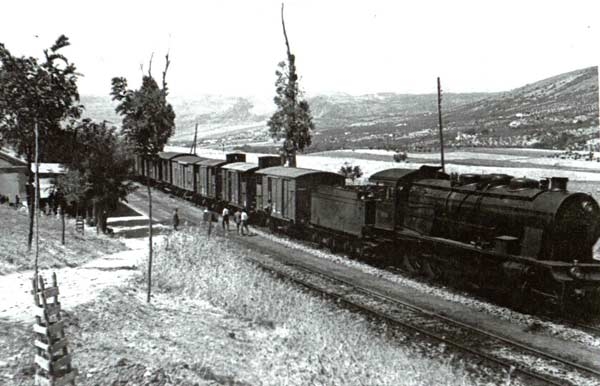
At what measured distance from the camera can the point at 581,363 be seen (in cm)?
1177

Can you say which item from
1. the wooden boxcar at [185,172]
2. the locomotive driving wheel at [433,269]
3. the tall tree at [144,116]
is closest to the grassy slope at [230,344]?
the tall tree at [144,116]

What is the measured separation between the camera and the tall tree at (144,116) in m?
13.4

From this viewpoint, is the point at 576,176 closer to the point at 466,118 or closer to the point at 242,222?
the point at 242,222

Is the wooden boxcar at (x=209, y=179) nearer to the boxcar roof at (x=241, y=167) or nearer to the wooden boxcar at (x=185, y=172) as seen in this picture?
the wooden boxcar at (x=185, y=172)

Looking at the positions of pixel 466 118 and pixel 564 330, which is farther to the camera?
pixel 466 118

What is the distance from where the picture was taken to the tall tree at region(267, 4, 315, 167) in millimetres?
44219

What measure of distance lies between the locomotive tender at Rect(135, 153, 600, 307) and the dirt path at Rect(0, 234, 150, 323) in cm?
350

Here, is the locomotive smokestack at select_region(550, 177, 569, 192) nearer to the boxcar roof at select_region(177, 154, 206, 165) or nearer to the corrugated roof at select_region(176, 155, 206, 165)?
the corrugated roof at select_region(176, 155, 206, 165)

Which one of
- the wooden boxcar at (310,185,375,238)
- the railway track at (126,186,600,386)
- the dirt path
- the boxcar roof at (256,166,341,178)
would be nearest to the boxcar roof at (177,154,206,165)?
the boxcar roof at (256,166,341,178)

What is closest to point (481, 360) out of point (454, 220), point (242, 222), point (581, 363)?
point (581, 363)

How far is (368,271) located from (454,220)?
4.24 m

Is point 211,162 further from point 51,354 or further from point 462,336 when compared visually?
point 51,354

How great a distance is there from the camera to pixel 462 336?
44.3ft

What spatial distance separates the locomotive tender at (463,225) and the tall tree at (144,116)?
2.36ft
